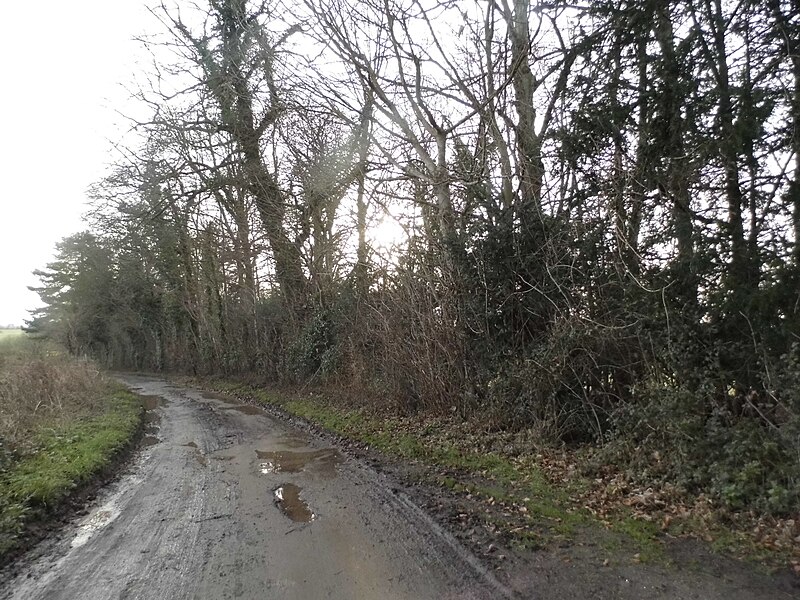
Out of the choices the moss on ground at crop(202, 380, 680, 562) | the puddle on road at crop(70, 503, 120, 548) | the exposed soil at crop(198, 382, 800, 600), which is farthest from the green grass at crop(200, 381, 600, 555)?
the puddle on road at crop(70, 503, 120, 548)

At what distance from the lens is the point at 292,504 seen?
253 inches

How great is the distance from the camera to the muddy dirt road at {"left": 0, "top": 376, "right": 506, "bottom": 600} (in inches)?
171

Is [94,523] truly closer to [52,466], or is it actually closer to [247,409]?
[52,466]

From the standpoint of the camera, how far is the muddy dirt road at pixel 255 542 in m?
4.34

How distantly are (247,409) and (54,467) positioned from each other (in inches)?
318

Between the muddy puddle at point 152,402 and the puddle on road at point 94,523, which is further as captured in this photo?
the muddy puddle at point 152,402

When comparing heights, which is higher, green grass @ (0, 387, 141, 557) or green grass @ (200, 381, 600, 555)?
green grass @ (0, 387, 141, 557)

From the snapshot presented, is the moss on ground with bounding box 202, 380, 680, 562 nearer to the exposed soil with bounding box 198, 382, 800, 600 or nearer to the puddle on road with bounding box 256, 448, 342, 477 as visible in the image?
the exposed soil with bounding box 198, 382, 800, 600

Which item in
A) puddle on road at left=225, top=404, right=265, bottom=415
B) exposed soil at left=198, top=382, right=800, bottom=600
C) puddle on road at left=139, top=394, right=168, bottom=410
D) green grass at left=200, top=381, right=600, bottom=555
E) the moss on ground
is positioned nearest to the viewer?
exposed soil at left=198, top=382, right=800, bottom=600

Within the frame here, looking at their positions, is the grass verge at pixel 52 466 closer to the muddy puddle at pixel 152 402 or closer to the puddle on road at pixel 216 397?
the muddy puddle at pixel 152 402

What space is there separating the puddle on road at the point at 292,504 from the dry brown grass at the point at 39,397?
4.90 meters

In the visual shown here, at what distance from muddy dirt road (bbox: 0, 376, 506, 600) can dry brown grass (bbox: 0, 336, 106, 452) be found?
8.86 ft

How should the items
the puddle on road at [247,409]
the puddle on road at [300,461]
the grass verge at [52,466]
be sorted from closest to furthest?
the grass verge at [52,466], the puddle on road at [300,461], the puddle on road at [247,409]

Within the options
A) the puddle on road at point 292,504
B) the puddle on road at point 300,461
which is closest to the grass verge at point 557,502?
the puddle on road at point 300,461
